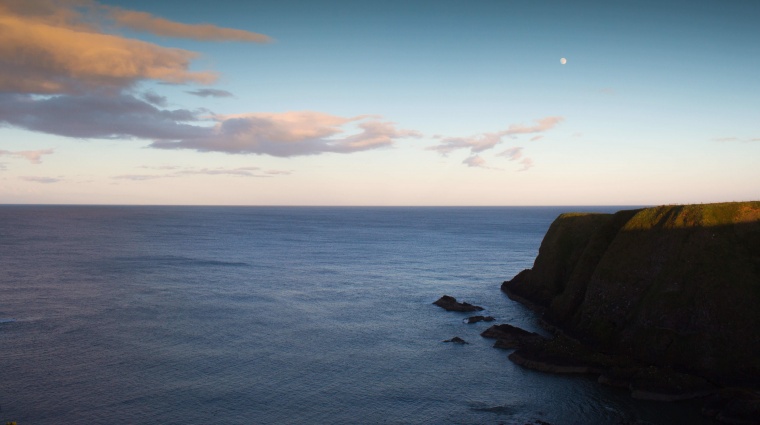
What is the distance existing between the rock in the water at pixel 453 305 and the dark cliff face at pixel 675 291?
11.0 meters

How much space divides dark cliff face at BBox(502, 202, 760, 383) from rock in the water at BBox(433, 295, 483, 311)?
36.2ft

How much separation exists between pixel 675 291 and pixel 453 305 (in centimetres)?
3103

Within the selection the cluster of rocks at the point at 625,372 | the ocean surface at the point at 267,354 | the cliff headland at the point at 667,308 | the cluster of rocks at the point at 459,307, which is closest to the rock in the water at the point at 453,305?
the cluster of rocks at the point at 459,307

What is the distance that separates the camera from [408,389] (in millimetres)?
43000

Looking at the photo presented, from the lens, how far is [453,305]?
2844 inches

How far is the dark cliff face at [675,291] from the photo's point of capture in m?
43.3

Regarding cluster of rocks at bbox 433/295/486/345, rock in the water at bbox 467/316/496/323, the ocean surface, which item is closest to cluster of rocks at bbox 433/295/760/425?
the ocean surface

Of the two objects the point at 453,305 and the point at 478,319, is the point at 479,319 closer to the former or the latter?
the point at 478,319

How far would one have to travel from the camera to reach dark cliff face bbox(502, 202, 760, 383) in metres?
43.3

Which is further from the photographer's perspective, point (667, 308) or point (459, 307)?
point (459, 307)

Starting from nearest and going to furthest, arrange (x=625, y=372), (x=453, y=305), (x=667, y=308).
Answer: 1. (x=625, y=372)
2. (x=667, y=308)
3. (x=453, y=305)

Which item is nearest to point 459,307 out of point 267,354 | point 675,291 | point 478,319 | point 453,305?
point 453,305

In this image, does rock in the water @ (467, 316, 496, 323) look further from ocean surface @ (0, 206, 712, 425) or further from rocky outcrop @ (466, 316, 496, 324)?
ocean surface @ (0, 206, 712, 425)

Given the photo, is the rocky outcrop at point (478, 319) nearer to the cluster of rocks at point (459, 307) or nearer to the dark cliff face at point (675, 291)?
the cluster of rocks at point (459, 307)
